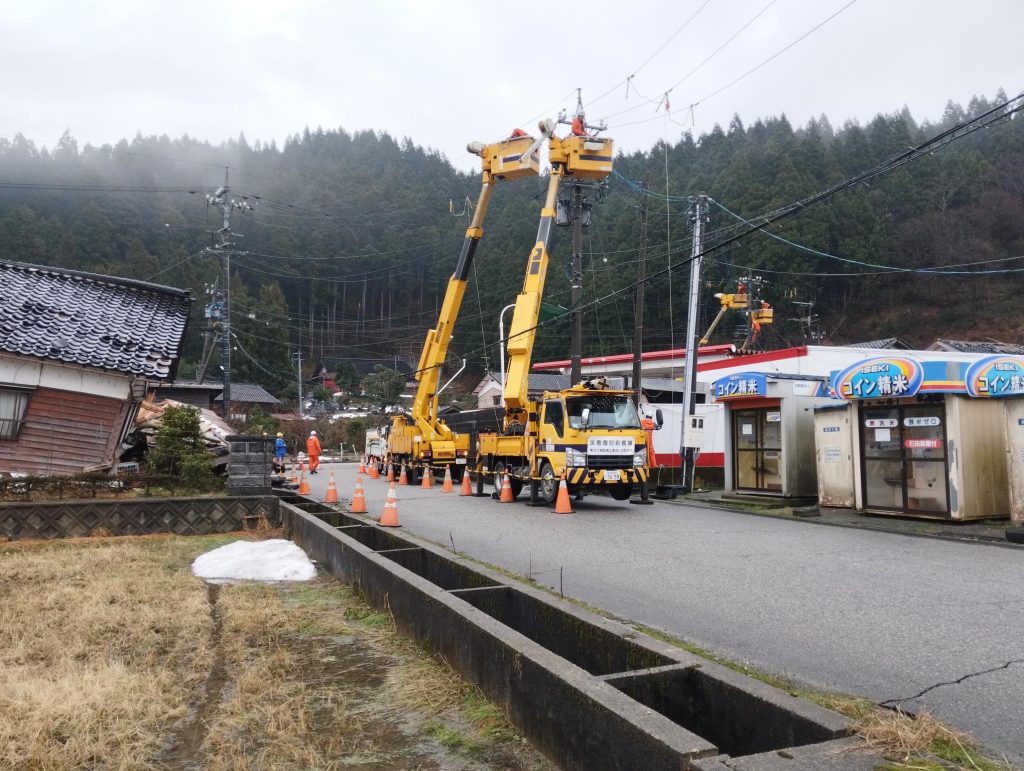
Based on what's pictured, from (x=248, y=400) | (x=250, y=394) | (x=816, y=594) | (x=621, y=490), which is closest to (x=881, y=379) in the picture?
(x=621, y=490)

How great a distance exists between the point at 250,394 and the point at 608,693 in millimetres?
64049

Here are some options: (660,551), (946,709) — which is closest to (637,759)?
(946,709)

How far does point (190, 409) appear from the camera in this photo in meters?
13.8

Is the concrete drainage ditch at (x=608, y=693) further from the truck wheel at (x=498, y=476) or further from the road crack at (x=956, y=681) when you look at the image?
the truck wheel at (x=498, y=476)

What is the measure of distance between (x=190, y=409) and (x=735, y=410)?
1210 centimetres

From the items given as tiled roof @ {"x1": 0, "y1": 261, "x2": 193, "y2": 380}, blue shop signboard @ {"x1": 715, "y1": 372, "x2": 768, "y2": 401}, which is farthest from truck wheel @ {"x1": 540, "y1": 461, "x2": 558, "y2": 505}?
tiled roof @ {"x1": 0, "y1": 261, "x2": 193, "y2": 380}

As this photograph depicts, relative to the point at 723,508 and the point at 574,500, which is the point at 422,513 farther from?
the point at 723,508

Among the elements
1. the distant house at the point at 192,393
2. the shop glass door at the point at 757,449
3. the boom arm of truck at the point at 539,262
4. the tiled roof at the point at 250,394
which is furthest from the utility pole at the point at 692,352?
the tiled roof at the point at 250,394

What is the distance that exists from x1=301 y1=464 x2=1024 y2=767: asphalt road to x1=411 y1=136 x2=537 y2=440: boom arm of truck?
33.7 ft

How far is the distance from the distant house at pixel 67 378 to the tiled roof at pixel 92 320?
0.06 feet

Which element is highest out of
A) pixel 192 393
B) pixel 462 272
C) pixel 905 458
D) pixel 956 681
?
pixel 462 272

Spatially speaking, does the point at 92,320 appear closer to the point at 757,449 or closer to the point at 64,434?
the point at 64,434

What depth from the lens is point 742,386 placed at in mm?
16875

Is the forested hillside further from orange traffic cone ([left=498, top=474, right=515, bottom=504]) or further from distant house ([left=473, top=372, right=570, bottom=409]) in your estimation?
orange traffic cone ([left=498, top=474, right=515, bottom=504])
